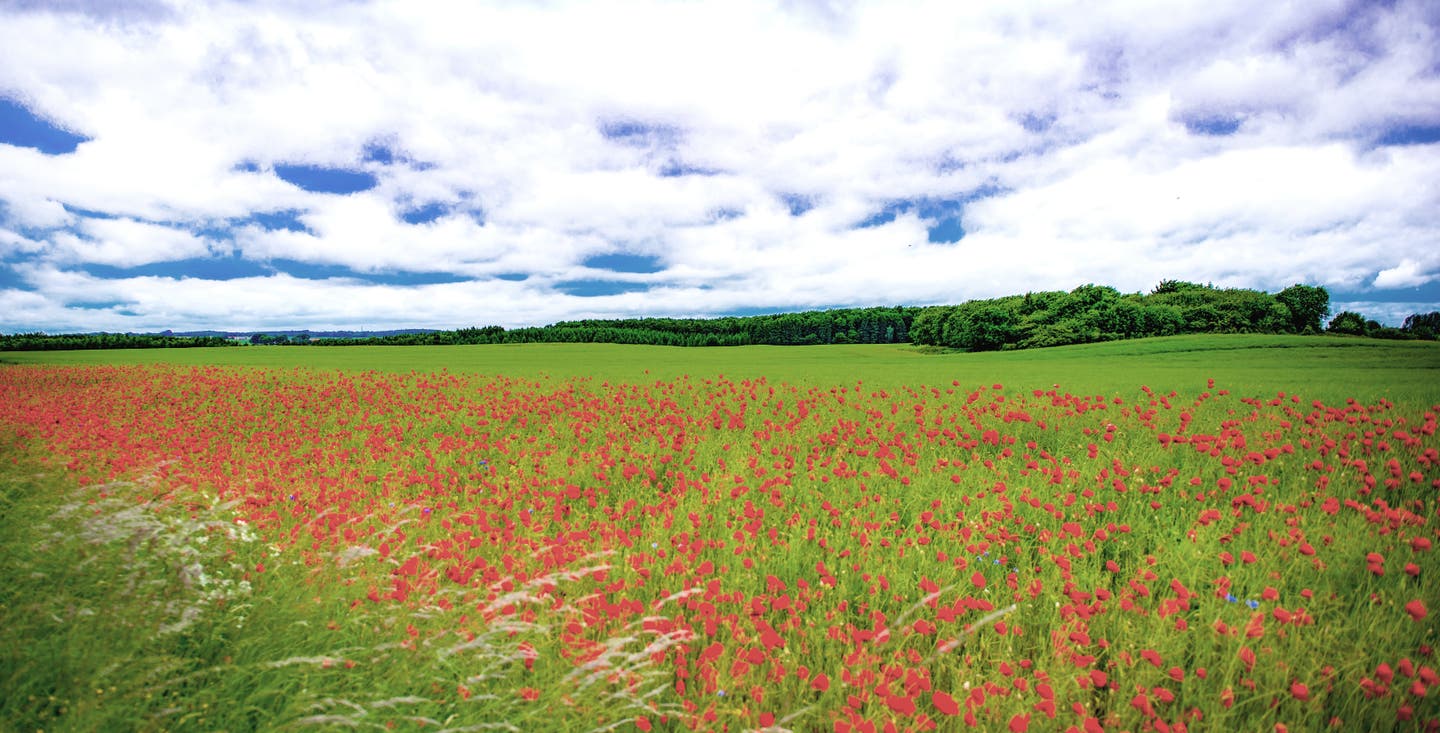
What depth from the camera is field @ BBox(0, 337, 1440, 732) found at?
2.94 m

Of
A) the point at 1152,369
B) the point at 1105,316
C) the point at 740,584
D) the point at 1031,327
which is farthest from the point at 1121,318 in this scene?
the point at 740,584

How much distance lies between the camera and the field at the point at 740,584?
2943 mm

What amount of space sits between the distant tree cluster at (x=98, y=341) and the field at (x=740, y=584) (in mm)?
67163

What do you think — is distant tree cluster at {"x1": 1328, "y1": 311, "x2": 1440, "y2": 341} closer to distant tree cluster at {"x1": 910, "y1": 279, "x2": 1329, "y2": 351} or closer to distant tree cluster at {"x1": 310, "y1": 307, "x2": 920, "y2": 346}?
distant tree cluster at {"x1": 910, "y1": 279, "x2": 1329, "y2": 351}

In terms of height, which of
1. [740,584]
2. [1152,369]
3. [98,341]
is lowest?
[740,584]

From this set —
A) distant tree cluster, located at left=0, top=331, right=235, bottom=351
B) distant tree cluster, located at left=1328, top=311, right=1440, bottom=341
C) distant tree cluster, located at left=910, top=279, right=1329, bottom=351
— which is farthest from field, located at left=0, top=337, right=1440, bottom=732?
distant tree cluster, located at left=1328, top=311, right=1440, bottom=341

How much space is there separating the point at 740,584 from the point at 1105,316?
2907 inches

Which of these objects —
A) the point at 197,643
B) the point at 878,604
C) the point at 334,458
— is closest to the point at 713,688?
the point at 878,604

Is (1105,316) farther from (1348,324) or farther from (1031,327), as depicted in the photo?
(1348,324)

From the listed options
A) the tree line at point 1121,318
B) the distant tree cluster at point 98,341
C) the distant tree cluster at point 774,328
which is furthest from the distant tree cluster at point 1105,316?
the distant tree cluster at point 98,341

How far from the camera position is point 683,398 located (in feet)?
43.7

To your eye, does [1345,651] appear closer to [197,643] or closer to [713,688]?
[713,688]

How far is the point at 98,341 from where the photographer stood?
199ft

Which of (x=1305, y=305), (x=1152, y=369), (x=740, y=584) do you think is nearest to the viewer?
(x=740, y=584)
